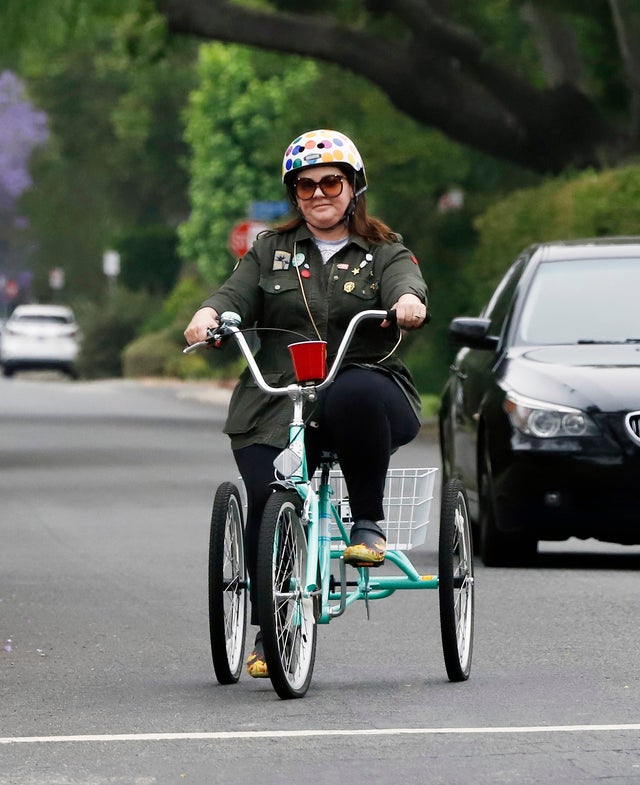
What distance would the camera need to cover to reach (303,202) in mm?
7902

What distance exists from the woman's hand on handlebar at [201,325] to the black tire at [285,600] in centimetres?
56

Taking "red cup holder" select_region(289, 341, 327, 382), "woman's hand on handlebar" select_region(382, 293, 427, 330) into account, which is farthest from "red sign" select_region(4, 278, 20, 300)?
"woman's hand on handlebar" select_region(382, 293, 427, 330)

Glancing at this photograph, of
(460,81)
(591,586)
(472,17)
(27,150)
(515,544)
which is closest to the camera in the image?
(591,586)

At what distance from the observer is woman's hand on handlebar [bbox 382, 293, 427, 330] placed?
740 centimetres

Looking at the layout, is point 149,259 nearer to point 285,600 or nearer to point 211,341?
point 211,341

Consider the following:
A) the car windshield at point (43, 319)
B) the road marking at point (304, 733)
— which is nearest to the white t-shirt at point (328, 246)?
the road marking at point (304, 733)

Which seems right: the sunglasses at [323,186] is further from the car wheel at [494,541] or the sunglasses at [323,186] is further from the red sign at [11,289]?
the red sign at [11,289]

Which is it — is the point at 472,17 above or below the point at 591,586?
above

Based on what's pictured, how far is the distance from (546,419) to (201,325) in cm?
412

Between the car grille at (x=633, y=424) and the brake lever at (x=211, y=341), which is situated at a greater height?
the brake lever at (x=211, y=341)

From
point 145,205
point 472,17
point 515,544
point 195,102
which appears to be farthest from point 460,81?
point 145,205

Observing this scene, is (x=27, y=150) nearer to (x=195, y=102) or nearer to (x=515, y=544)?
(x=195, y=102)

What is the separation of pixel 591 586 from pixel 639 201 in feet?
37.5

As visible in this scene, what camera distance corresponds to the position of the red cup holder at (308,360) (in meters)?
7.52
